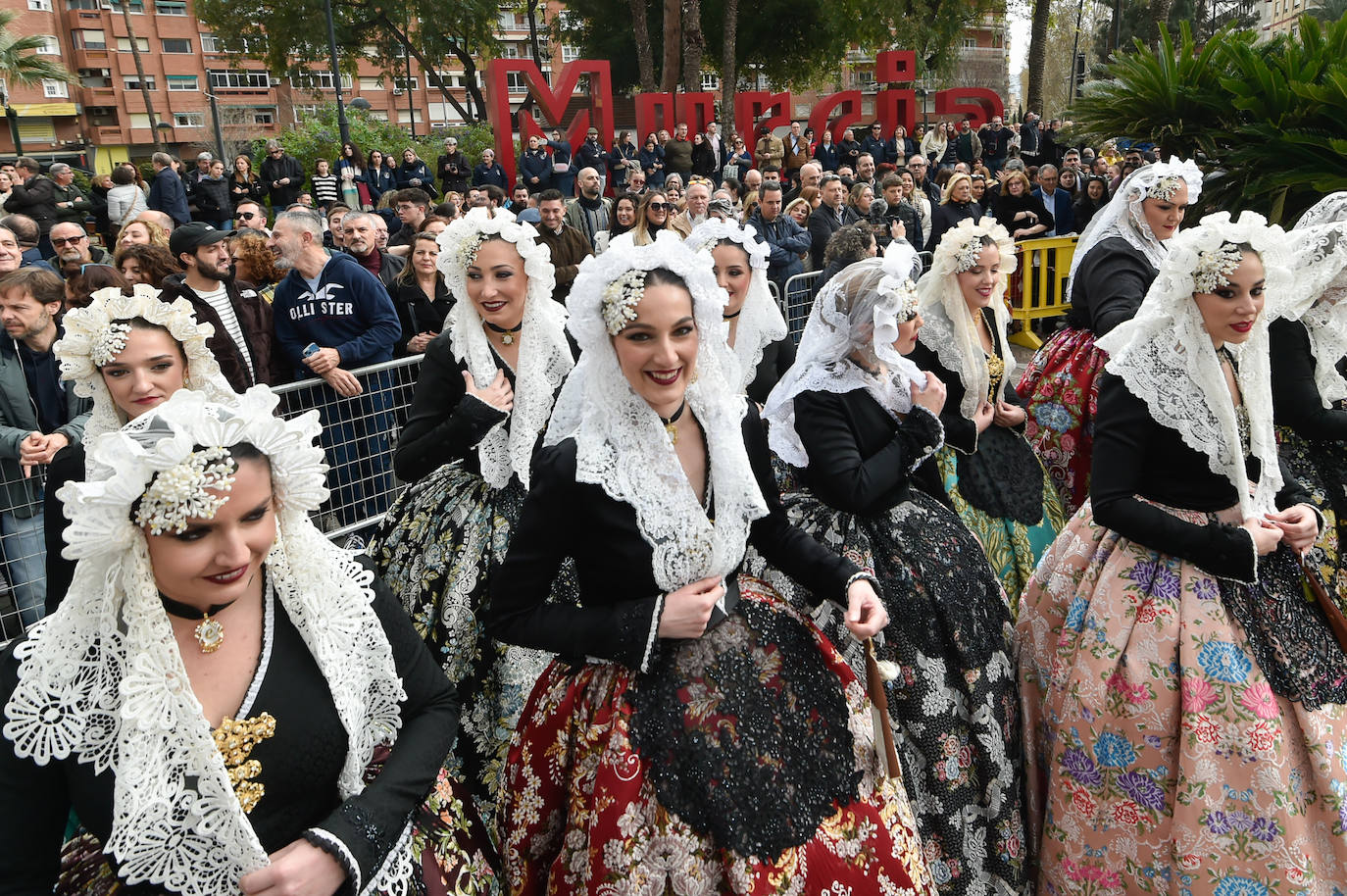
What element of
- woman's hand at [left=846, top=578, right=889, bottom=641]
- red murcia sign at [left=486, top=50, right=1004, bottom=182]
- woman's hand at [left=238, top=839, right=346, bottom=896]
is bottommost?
woman's hand at [left=238, top=839, right=346, bottom=896]

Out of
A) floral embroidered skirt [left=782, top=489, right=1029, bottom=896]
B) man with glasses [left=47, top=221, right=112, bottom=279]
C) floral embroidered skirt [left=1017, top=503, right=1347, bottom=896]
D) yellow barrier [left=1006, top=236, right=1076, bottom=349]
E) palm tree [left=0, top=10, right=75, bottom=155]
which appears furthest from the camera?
palm tree [left=0, top=10, right=75, bottom=155]

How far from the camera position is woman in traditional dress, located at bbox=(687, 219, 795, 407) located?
14.9ft

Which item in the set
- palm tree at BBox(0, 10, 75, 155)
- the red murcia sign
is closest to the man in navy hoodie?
the red murcia sign

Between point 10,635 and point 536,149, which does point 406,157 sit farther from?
point 10,635

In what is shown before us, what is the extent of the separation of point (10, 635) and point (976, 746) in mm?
4276

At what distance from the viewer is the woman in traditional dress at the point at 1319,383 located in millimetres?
3533

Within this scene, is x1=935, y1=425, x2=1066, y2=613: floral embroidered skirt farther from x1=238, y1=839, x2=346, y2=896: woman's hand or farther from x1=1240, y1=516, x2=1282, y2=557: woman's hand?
x1=238, y1=839, x2=346, y2=896: woman's hand

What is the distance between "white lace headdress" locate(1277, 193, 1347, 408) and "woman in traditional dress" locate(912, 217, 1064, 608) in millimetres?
1031

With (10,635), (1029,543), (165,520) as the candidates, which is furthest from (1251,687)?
(10,635)

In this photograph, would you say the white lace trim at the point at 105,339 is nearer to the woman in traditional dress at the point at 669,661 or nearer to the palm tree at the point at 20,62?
the woman in traditional dress at the point at 669,661

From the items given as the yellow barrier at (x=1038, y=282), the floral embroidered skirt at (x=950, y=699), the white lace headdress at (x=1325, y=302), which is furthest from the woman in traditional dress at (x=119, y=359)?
the yellow barrier at (x=1038, y=282)

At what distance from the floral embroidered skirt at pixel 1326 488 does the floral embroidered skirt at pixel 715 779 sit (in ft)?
7.54

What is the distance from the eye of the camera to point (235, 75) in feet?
181

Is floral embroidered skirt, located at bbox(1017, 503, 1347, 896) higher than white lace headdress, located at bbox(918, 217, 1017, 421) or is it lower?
lower
